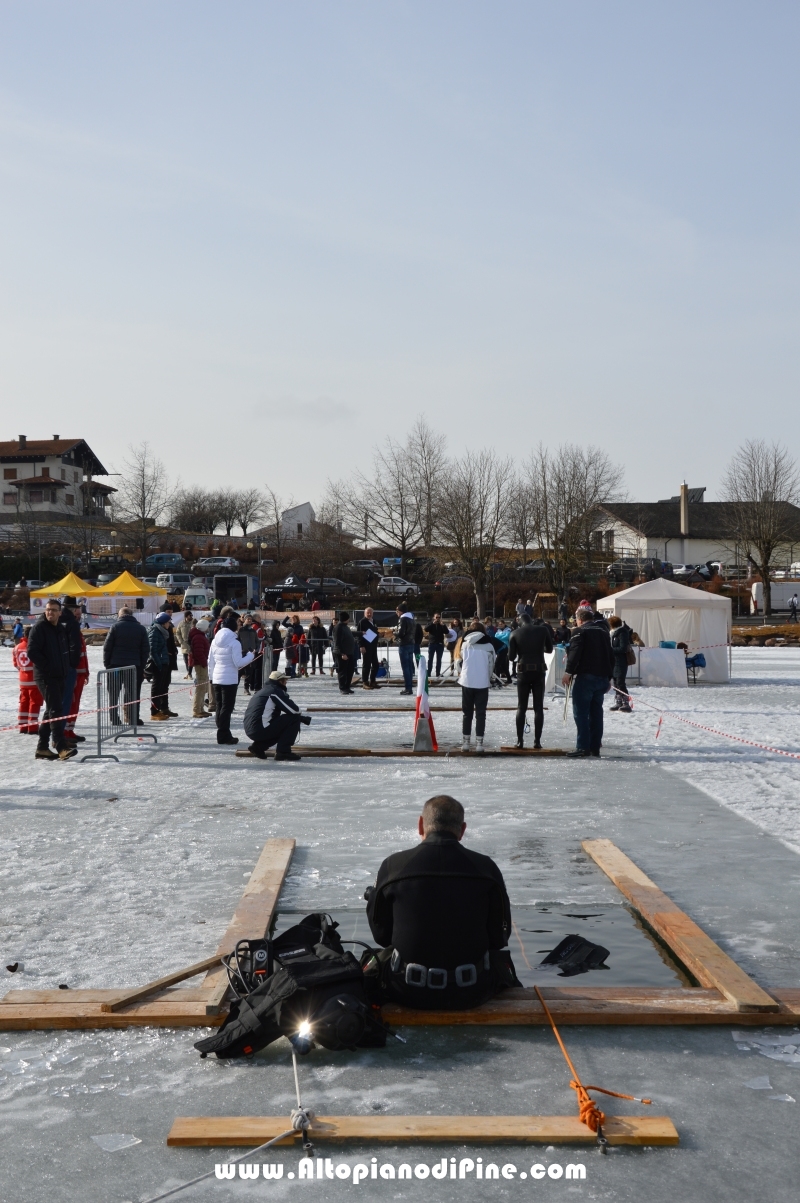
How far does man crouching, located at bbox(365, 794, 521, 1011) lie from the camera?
461 centimetres

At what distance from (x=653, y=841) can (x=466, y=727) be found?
534 centimetres

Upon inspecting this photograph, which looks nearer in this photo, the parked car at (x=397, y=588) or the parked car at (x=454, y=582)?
the parked car at (x=397, y=588)

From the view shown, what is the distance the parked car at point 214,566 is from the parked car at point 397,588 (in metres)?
11.8

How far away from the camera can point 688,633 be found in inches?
1067

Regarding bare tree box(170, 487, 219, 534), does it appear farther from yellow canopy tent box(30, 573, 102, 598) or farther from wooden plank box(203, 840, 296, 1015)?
wooden plank box(203, 840, 296, 1015)

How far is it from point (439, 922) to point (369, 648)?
2068cm

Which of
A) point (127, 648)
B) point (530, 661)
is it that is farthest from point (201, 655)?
point (530, 661)

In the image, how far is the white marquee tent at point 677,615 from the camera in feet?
88.2

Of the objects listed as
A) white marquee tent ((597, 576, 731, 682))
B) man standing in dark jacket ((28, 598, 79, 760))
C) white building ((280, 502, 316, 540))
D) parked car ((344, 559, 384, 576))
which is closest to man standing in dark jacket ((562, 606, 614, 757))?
man standing in dark jacket ((28, 598, 79, 760))

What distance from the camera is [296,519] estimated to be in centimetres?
10025

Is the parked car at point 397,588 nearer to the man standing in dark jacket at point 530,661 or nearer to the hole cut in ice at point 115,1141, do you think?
the man standing in dark jacket at point 530,661

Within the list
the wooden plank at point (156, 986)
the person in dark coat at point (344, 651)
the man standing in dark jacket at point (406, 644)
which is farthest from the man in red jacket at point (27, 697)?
the wooden plank at point (156, 986)

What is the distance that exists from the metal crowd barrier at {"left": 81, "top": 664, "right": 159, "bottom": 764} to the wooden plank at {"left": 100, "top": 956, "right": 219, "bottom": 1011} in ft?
27.8

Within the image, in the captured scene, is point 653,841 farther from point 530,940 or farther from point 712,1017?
point 712,1017
